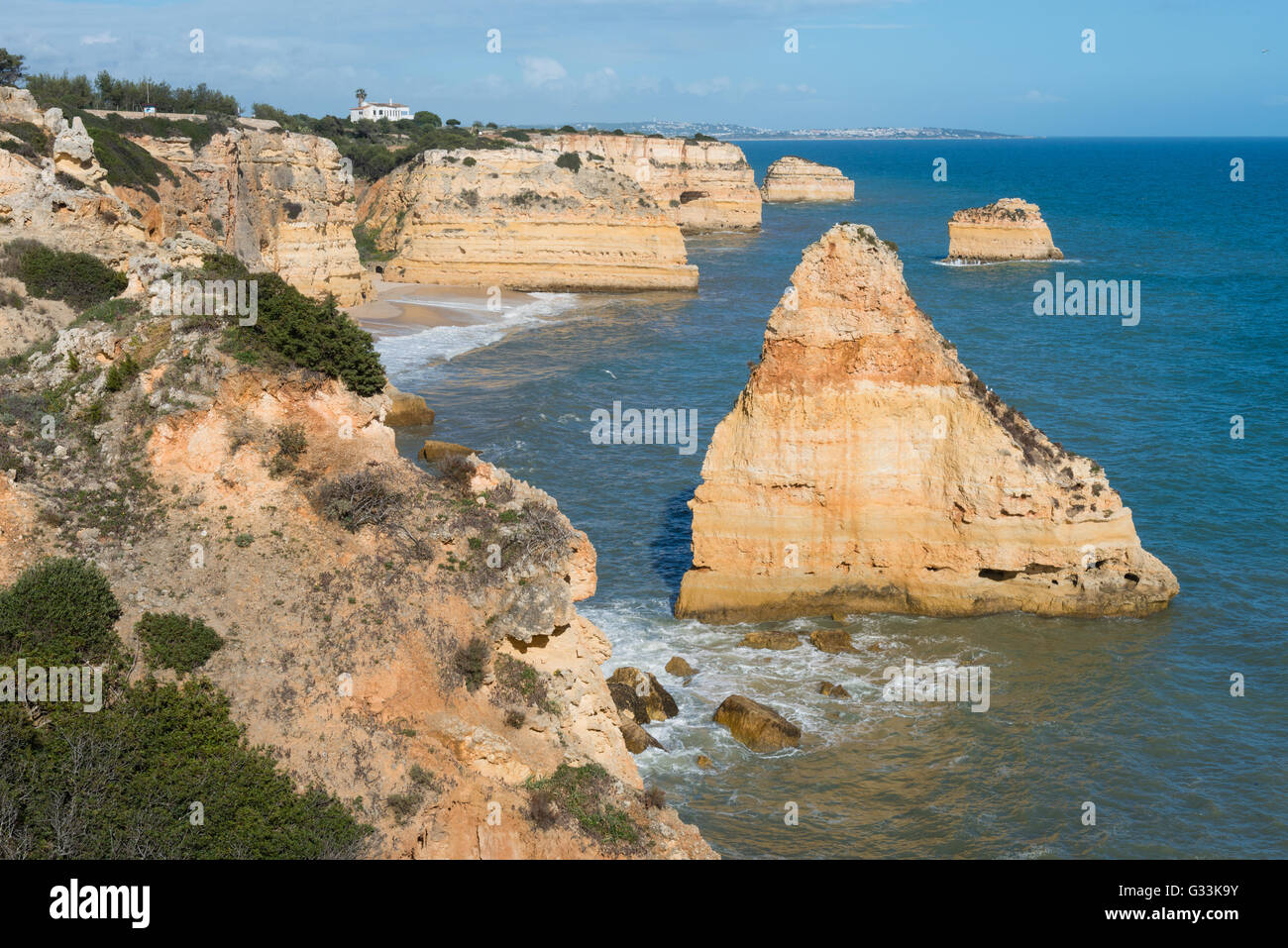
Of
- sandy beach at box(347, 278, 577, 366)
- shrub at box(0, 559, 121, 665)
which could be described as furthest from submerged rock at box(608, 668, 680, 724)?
sandy beach at box(347, 278, 577, 366)

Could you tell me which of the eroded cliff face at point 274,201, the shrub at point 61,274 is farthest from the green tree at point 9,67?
the shrub at point 61,274

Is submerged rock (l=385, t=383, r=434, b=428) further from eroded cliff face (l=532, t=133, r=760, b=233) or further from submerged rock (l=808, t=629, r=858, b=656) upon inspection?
eroded cliff face (l=532, t=133, r=760, b=233)

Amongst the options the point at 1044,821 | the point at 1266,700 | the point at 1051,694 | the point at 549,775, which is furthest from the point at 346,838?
the point at 1266,700

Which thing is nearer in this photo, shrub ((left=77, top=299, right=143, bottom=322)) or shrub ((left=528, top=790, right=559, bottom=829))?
shrub ((left=528, top=790, right=559, bottom=829))

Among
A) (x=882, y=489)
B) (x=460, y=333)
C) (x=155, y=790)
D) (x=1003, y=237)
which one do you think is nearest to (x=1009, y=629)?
(x=882, y=489)

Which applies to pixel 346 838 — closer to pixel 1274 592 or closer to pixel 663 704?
pixel 663 704

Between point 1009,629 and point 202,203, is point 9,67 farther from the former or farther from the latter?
point 1009,629
